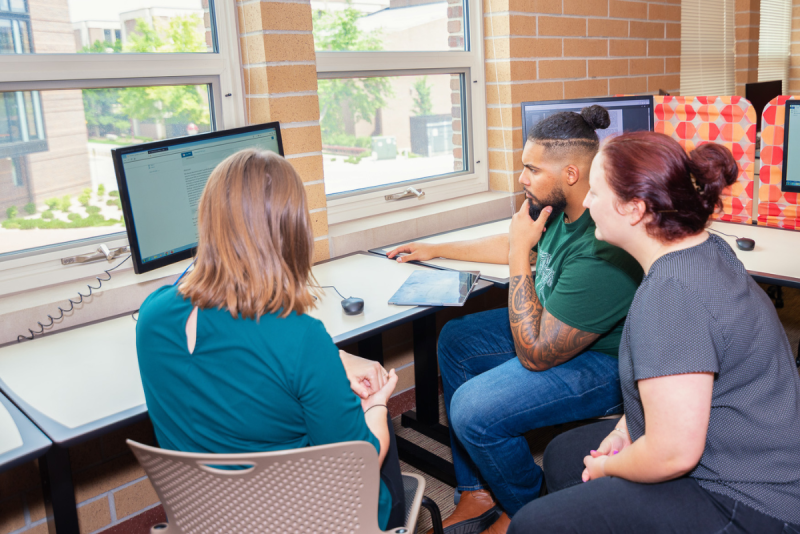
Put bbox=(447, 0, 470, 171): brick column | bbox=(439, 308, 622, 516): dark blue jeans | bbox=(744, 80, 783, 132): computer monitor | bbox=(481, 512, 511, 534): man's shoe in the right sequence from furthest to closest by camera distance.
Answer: bbox=(744, 80, 783, 132): computer monitor, bbox=(447, 0, 470, 171): brick column, bbox=(481, 512, 511, 534): man's shoe, bbox=(439, 308, 622, 516): dark blue jeans

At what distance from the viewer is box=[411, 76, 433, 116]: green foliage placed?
268 centimetres

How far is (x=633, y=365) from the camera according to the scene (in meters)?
1.11

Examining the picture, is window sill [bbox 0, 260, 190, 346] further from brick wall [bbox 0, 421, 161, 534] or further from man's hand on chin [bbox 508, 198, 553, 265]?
man's hand on chin [bbox 508, 198, 553, 265]

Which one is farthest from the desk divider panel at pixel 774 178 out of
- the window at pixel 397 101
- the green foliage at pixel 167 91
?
the green foliage at pixel 167 91

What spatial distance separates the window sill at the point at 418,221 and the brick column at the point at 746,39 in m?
2.62

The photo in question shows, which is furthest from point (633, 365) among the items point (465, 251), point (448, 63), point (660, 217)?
point (448, 63)

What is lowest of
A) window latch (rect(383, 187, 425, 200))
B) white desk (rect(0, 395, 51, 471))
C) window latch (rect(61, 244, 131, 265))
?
white desk (rect(0, 395, 51, 471))

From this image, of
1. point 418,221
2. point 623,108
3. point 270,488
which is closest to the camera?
point 270,488

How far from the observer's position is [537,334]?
1.65 meters

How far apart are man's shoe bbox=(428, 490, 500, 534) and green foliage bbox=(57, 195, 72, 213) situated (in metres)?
1.37

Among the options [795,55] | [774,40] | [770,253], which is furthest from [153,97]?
[795,55]

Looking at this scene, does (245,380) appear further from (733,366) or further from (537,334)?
(537,334)

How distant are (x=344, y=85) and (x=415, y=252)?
703 mm

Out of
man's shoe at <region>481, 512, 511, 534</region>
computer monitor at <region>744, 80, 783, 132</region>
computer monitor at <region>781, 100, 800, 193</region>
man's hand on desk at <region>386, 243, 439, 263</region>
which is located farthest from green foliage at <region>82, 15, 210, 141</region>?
computer monitor at <region>744, 80, 783, 132</region>
